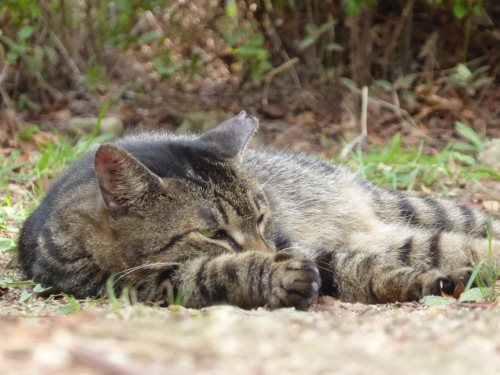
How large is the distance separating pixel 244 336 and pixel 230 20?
675 centimetres

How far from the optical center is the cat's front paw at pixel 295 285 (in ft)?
10.1

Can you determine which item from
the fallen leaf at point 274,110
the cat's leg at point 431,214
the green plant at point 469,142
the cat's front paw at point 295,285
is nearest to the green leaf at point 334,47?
the fallen leaf at point 274,110

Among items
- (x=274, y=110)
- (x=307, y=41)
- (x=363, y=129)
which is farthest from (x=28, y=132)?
(x=363, y=129)

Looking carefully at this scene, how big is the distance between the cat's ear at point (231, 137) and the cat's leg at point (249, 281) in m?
0.66

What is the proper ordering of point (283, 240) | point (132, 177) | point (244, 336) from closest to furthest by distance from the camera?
point (244, 336) → point (132, 177) → point (283, 240)

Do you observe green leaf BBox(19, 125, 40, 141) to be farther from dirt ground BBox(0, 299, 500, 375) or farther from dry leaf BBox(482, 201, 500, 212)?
dirt ground BBox(0, 299, 500, 375)

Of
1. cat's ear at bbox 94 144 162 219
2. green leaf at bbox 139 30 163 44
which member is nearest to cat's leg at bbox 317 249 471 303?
cat's ear at bbox 94 144 162 219

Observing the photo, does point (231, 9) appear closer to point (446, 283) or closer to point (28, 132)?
point (28, 132)

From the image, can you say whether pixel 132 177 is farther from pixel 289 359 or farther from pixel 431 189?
pixel 431 189

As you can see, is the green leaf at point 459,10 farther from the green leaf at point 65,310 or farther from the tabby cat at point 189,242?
the green leaf at point 65,310

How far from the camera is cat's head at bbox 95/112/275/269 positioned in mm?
3389

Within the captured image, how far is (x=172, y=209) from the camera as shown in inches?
135

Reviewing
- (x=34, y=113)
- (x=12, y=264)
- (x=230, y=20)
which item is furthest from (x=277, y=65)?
(x=12, y=264)

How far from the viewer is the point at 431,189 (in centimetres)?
605
